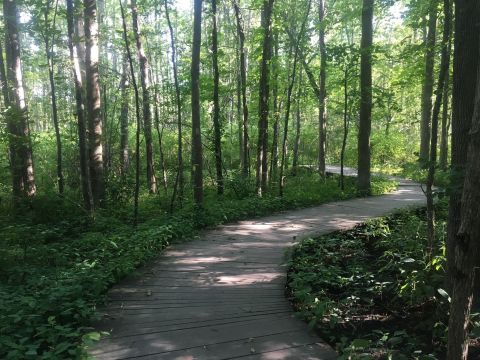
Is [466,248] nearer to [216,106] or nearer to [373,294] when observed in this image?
[373,294]

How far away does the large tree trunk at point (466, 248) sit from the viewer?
2545 millimetres

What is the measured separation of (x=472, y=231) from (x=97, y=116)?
402 inches

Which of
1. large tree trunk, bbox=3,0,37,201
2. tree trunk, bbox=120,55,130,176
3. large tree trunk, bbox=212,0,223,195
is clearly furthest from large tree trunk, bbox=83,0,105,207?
tree trunk, bbox=120,55,130,176

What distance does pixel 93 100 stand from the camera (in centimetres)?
1083

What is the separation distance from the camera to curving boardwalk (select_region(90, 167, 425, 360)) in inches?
146

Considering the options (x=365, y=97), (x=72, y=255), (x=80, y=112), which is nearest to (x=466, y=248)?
(x=72, y=255)

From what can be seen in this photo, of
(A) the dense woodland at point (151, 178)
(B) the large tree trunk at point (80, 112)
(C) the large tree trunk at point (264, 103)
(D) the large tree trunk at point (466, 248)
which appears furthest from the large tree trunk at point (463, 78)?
(B) the large tree trunk at point (80, 112)

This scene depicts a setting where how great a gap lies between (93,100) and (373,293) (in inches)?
347

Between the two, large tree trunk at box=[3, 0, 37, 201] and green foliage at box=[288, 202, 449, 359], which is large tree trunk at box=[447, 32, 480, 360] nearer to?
green foliage at box=[288, 202, 449, 359]

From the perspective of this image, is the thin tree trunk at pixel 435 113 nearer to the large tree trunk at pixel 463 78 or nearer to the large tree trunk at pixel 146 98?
the large tree trunk at pixel 463 78

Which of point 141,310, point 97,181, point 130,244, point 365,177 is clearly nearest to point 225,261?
point 130,244

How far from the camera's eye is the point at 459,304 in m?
2.77

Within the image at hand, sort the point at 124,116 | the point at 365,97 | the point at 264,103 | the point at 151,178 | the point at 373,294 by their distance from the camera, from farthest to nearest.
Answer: the point at 124,116 < the point at 151,178 < the point at 365,97 < the point at 264,103 < the point at 373,294

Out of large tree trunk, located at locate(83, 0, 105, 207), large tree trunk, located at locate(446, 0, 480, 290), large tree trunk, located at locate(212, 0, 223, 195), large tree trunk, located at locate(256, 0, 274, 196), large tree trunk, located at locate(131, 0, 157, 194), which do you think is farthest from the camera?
large tree trunk, located at locate(131, 0, 157, 194)
